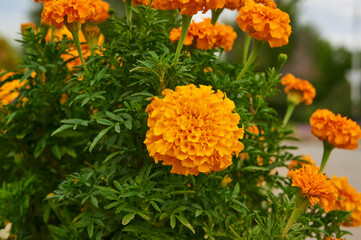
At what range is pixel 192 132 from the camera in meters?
0.99

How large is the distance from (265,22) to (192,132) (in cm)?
42

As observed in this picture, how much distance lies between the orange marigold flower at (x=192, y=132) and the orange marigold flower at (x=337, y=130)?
0.57m

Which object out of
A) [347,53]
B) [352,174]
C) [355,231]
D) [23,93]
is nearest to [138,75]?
[23,93]

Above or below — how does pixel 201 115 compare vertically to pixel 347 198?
above

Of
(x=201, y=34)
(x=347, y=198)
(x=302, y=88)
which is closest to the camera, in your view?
(x=201, y=34)

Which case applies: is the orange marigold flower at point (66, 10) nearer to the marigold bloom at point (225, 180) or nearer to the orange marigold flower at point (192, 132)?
the orange marigold flower at point (192, 132)

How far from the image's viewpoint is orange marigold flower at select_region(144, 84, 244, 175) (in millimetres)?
955

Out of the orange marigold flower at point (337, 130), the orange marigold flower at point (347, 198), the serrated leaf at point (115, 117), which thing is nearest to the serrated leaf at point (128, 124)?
the serrated leaf at point (115, 117)

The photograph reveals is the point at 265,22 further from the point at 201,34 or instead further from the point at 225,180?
the point at 225,180

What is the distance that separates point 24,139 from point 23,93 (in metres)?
0.21

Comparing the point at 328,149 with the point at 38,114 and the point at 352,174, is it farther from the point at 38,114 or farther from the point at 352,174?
the point at 352,174

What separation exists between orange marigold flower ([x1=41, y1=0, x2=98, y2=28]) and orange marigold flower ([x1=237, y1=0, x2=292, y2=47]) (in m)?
0.47

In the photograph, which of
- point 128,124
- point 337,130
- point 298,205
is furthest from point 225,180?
point 337,130

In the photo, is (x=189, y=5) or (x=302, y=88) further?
(x=302, y=88)
